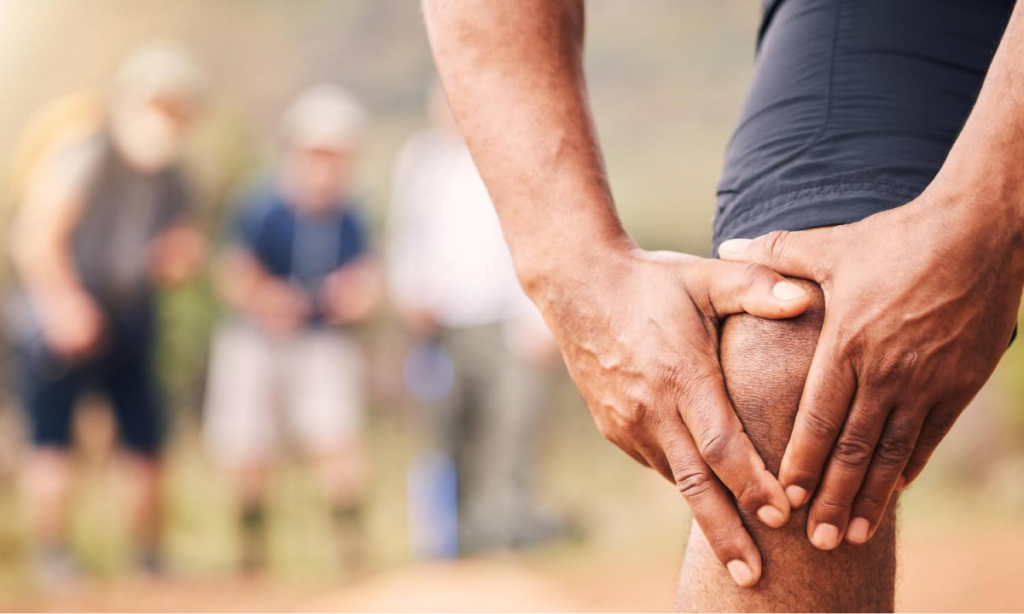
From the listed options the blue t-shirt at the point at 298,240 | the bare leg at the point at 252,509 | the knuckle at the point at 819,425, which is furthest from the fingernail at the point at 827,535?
the bare leg at the point at 252,509

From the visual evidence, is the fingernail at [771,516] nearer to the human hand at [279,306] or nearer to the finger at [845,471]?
the finger at [845,471]

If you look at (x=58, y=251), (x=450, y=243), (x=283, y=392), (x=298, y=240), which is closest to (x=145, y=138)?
(x=58, y=251)

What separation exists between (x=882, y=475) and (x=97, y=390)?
4.87 m

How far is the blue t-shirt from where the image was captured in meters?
5.61

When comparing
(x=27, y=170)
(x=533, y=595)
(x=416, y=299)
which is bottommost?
(x=533, y=595)

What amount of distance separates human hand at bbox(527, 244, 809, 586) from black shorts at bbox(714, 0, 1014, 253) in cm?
11

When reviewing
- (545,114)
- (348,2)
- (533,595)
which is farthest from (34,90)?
(545,114)

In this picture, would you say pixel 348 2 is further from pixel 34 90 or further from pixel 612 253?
pixel 612 253

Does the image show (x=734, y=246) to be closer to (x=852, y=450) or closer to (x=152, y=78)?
(x=852, y=450)

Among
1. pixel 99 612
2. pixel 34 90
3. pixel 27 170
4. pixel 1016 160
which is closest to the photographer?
pixel 1016 160

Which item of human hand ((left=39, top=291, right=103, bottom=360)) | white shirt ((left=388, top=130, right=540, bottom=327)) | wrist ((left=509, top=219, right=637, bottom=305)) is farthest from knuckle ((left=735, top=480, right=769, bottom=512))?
human hand ((left=39, top=291, right=103, bottom=360))

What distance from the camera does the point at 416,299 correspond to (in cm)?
568

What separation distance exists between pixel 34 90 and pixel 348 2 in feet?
19.1

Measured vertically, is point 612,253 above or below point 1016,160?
below
